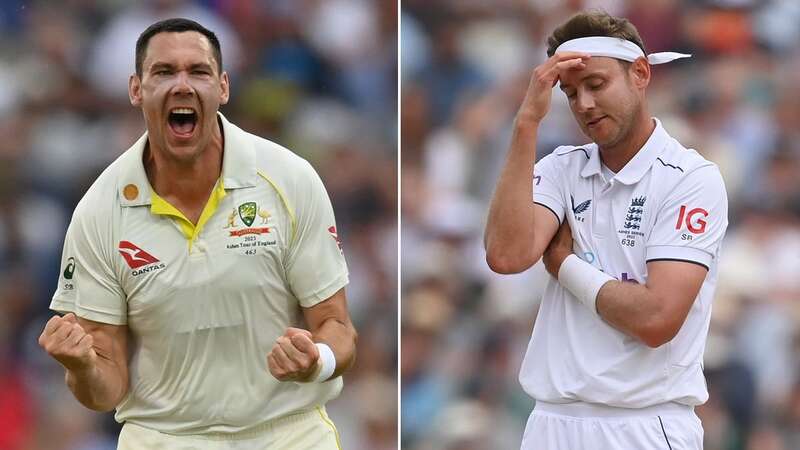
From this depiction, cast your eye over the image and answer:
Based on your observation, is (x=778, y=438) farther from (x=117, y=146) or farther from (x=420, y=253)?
(x=117, y=146)

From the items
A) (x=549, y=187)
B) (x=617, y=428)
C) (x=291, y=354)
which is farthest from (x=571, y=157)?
(x=291, y=354)

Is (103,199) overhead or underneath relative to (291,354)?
overhead

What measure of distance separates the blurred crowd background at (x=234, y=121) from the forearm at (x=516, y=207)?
237 centimetres

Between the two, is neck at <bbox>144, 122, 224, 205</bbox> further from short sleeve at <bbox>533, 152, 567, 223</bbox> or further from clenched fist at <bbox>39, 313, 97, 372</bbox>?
short sleeve at <bbox>533, 152, 567, 223</bbox>

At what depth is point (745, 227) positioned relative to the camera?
5.77 meters

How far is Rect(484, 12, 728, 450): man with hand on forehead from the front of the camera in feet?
10.2

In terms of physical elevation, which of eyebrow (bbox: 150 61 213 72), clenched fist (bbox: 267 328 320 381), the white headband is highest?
the white headband

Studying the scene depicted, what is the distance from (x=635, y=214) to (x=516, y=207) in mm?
313

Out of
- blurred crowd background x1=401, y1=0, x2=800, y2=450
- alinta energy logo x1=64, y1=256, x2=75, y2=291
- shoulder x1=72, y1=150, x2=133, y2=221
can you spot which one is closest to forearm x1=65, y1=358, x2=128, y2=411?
alinta energy logo x1=64, y1=256, x2=75, y2=291

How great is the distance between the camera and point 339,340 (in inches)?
132

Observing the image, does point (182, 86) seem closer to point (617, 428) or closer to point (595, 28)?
point (595, 28)

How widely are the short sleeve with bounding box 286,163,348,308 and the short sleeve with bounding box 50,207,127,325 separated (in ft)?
1.55

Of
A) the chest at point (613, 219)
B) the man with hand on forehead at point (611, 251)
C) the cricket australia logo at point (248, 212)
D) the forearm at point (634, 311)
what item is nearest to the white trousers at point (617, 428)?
the man with hand on forehead at point (611, 251)

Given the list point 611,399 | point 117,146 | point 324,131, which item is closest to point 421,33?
point 324,131
